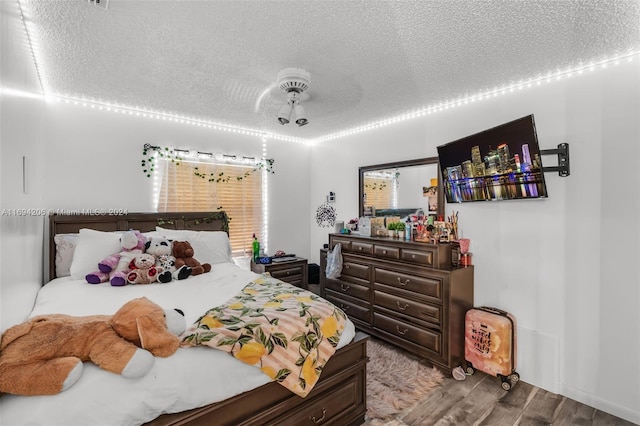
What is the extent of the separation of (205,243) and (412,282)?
7.41 feet

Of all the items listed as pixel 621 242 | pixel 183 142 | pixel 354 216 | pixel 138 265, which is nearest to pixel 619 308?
pixel 621 242

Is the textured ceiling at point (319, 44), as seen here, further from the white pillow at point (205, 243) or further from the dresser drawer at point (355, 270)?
the dresser drawer at point (355, 270)

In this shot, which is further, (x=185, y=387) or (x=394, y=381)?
(x=394, y=381)

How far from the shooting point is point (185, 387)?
1.24 metres

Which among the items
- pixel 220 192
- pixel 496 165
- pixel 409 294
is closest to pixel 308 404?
pixel 409 294

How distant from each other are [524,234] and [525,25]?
1634mm

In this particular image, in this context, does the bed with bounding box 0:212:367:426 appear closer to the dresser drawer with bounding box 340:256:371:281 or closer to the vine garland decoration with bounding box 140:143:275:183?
the vine garland decoration with bounding box 140:143:275:183

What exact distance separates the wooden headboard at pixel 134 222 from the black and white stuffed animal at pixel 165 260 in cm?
52

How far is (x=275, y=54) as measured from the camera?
2078 millimetres

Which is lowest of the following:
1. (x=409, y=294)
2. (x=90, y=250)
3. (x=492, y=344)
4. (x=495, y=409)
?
(x=495, y=409)

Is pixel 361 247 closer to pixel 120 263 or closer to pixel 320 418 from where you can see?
pixel 320 418

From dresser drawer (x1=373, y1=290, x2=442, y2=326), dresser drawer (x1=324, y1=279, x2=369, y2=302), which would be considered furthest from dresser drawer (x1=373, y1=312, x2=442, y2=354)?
dresser drawer (x1=324, y1=279, x2=369, y2=302)

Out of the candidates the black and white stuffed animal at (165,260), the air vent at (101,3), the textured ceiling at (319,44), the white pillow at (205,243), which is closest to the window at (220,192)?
the white pillow at (205,243)

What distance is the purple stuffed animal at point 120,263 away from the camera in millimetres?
2443
